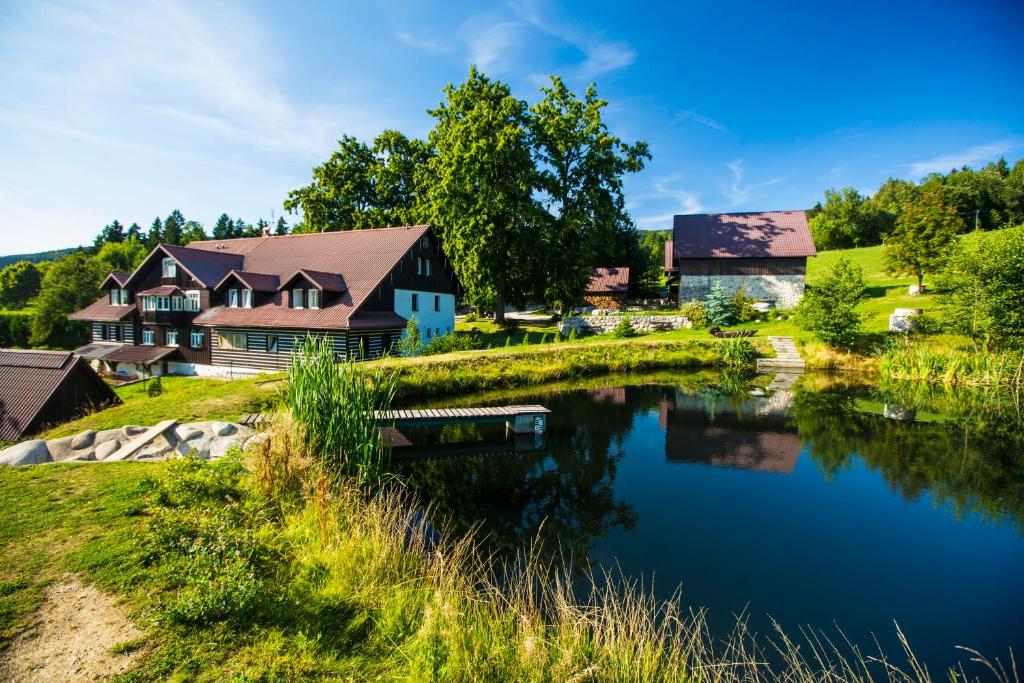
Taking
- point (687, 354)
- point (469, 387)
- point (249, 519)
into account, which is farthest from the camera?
point (687, 354)

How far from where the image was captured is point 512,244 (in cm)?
3338

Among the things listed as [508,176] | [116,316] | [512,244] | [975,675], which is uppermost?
[508,176]

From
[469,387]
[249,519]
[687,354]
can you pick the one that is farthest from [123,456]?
[687,354]

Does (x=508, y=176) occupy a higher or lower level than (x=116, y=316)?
higher

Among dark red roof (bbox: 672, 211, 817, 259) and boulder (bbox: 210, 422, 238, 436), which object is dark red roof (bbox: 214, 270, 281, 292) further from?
dark red roof (bbox: 672, 211, 817, 259)

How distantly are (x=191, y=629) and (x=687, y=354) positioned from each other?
27520 mm

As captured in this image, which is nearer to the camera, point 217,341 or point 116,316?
point 217,341

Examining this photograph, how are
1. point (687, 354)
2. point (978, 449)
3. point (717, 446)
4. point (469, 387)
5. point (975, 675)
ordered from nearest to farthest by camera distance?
point (975, 675)
point (978, 449)
point (717, 446)
point (469, 387)
point (687, 354)

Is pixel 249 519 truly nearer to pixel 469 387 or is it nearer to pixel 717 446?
pixel 717 446

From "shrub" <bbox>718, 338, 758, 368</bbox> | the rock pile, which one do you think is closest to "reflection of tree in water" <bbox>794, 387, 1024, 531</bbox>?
"shrub" <bbox>718, 338, 758, 368</bbox>

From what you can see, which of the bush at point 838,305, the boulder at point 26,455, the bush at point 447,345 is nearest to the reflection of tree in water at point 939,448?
the bush at point 838,305

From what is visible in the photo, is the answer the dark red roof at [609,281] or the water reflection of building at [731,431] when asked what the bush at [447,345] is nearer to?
the water reflection of building at [731,431]

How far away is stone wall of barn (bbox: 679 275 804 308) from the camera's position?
39.2 meters

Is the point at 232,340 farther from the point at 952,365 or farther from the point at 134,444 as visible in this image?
the point at 952,365
